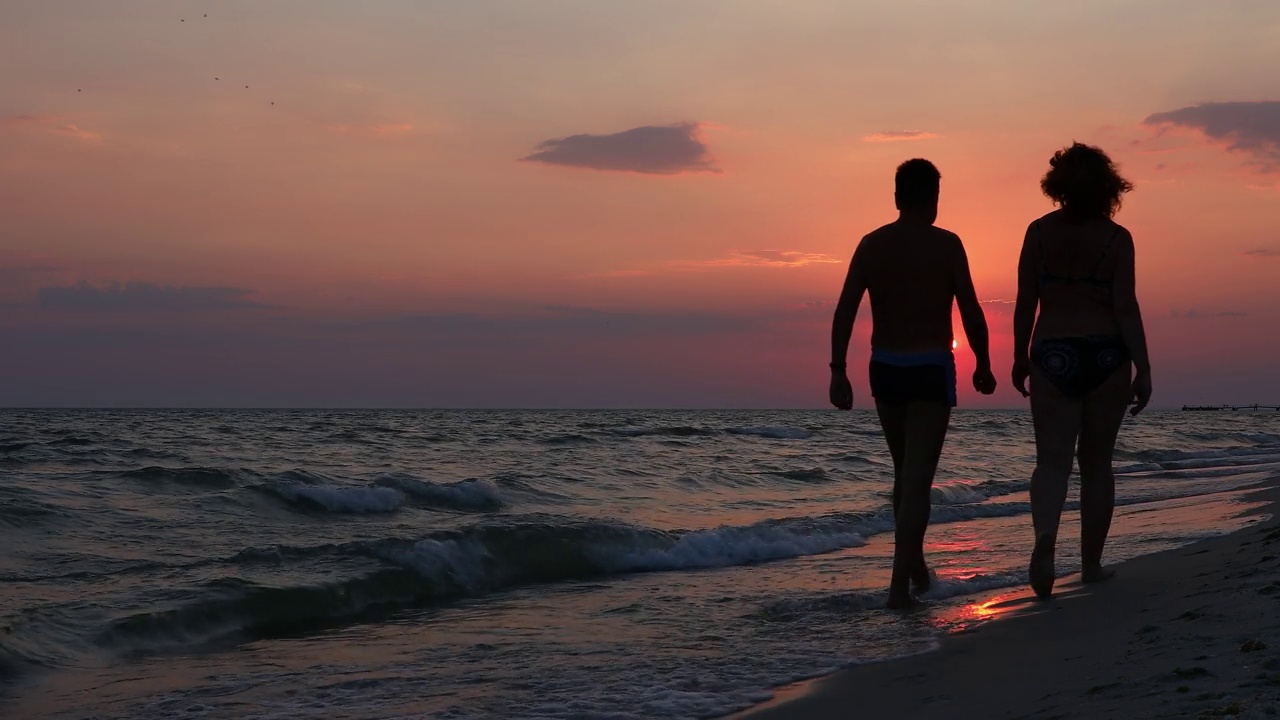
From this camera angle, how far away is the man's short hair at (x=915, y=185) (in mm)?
5020

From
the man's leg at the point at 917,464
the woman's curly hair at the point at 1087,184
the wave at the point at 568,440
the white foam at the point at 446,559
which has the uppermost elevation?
the woman's curly hair at the point at 1087,184

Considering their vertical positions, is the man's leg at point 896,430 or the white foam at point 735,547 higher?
the man's leg at point 896,430

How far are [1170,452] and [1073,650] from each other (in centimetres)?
2577

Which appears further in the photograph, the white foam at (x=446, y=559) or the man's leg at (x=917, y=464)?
the white foam at (x=446, y=559)

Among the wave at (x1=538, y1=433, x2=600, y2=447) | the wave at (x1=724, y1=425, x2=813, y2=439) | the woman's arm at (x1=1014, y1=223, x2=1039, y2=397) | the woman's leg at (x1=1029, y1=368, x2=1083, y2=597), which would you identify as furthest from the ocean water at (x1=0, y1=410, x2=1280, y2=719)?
the wave at (x1=724, y1=425, x2=813, y2=439)

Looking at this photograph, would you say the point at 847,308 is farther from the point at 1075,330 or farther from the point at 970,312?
the point at 1075,330

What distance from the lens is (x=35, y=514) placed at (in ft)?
29.9

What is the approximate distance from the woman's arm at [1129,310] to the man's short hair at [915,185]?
842 millimetres

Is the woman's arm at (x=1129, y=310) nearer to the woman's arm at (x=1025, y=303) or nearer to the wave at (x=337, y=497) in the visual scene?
the woman's arm at (x=1025, y=303)

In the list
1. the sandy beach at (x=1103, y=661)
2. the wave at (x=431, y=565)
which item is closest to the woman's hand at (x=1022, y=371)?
the sandy beach at (x=1103, y=661)

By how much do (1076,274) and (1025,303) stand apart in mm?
241

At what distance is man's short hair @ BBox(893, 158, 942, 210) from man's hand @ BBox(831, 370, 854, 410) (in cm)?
82

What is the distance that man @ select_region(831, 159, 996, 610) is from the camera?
492 cm

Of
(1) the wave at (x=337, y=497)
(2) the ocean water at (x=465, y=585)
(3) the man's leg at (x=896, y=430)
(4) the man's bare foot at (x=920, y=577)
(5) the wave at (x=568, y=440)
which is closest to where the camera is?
(2) the ocean water at (x=465, y=585)
